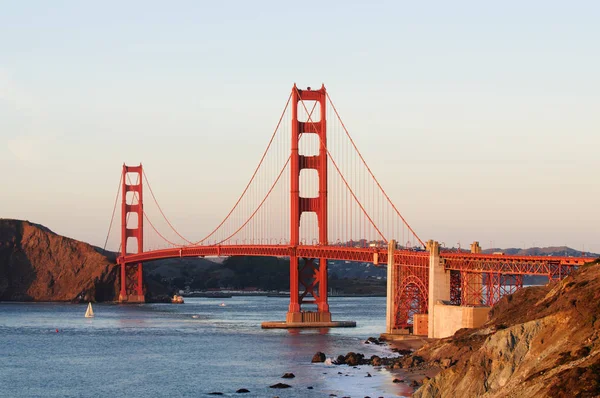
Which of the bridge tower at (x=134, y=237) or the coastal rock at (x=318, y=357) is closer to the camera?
the coastal rock at (x=318, y=357)

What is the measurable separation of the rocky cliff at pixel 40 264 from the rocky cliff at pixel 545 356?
119747 millimetres

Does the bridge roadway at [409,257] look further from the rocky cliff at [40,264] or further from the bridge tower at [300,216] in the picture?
the rocky cliff at [40,264]

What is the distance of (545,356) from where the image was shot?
39438mm

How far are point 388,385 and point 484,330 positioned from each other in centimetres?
605

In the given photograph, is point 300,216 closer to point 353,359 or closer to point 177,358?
point 177,358

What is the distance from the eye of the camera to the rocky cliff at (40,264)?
16138 centimetres

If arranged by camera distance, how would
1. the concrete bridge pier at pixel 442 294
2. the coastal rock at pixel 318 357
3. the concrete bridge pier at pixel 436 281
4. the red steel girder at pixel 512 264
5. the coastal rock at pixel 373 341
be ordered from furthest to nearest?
the coastal rock at pixel 373 341 < the concrete bridge pier at pixel 436 281 < the concrete bridge pier at pixel 442 294 < the coastal rock at pixel 318 357 < the red steel girder at pixel 512 264

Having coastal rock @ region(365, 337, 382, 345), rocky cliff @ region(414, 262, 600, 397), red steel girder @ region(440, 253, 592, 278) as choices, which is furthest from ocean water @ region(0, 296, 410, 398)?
rocky cliff @ region(414, 262, 600, 397)

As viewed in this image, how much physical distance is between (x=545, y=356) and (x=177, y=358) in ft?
117

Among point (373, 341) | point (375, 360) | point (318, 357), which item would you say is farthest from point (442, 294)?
point (375, 360)

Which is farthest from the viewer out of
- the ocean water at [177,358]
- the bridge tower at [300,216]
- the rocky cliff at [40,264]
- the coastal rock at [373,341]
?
the rocky cliff at [40,264]

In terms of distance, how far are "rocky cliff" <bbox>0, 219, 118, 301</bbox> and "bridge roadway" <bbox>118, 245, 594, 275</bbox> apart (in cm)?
3667

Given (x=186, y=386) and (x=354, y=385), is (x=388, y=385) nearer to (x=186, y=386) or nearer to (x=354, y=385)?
(x=354, y=385)

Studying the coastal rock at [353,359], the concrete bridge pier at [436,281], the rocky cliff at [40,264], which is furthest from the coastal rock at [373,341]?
the rocky cliff at [40,264]
